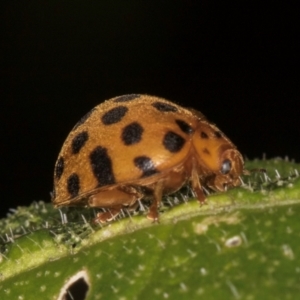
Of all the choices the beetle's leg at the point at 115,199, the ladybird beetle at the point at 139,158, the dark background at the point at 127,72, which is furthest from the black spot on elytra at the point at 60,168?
the dark background at the point at 127,72

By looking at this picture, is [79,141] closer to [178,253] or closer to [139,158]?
[139,158]

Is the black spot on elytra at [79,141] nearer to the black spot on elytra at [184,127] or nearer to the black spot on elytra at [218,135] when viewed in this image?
the black spot on elytra at [184,127]

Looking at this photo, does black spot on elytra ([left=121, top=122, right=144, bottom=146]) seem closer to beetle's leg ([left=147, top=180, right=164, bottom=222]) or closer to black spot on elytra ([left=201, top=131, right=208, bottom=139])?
beetle's leg ([left=147, top=180, right=164, bottom=222])

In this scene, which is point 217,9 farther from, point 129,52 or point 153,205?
point 153,205

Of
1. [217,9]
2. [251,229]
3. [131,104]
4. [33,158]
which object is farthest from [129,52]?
[251,229]

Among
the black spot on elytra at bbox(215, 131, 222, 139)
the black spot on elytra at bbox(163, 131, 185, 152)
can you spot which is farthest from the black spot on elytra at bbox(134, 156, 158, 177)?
the black spot on elytra at bbox(215, 131, 222, 139)
